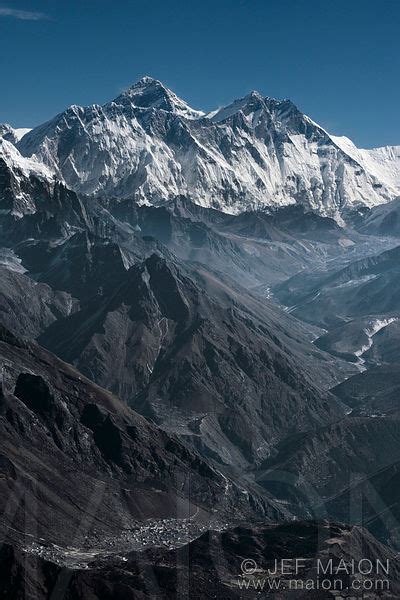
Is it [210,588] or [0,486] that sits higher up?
[0,486]

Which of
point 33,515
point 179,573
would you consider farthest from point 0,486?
point 179,573

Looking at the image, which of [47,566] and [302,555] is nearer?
[47,566]

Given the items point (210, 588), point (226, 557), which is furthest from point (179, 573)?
point (226, 557)

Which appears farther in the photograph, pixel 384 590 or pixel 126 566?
pixel 384 590

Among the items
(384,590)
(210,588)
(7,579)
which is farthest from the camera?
(384,590)

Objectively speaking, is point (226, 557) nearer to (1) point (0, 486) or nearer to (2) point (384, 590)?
(2) point (384, 590)

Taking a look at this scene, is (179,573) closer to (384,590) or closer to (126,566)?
(126,566)

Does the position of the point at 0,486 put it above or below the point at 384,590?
above

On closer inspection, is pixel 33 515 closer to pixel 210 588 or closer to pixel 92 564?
pixel 92 564

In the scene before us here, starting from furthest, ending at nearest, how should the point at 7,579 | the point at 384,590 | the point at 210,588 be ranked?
the point at 384,590 → the point at 210,588 → the point at 7,579
